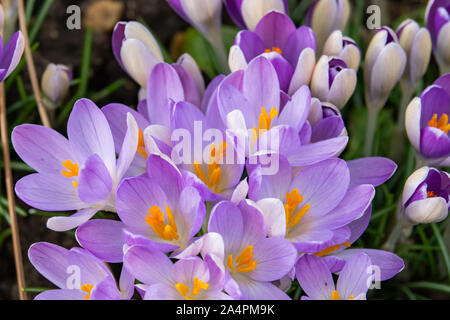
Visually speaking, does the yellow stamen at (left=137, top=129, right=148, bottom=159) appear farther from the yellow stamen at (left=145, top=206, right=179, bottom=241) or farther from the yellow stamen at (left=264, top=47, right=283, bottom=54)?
the yellow stamen at (left=264, top=47, right=283, bottom=54)

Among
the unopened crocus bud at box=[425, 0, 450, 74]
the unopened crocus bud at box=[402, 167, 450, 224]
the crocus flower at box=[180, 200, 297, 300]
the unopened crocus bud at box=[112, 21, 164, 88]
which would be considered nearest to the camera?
the crocus flower at box=[180, 200, 297, 300]

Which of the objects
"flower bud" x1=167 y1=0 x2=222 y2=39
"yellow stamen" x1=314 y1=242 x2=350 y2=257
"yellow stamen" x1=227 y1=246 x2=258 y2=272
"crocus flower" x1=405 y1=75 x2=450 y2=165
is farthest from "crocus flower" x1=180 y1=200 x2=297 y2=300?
"flower bud" x1=167 y1=0 x2=222 y2=39

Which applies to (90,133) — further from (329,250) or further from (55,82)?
(329,250)

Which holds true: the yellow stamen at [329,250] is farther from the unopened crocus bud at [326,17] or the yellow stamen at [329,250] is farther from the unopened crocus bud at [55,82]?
the unopened crocus bud at [55,82]

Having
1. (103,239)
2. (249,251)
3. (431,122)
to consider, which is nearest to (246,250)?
(249,251)

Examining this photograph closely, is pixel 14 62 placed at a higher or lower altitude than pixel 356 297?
higher
